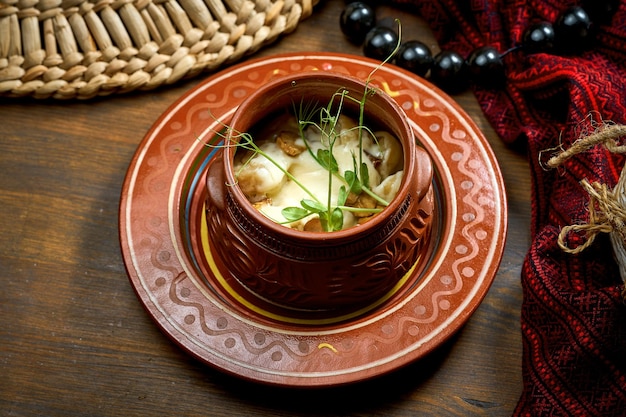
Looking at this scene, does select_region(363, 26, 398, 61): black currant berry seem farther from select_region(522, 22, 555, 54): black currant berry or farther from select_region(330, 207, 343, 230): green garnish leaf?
select_region(330, 207, 343, 230): green garnish leaf

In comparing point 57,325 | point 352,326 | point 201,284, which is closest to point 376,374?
point 352,326

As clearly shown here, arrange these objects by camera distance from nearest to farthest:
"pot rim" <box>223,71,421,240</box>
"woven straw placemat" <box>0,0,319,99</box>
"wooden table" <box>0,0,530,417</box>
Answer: "pot rim" <box>223,71,421,240</box>, "wooden table" <box>0,0,530,417</box>, "woven straw placemat" <box>0,0,319,99</box>

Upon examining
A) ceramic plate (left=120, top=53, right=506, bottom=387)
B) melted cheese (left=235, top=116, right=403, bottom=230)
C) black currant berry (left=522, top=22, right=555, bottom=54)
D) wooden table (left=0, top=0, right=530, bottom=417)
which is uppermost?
black currant berry (left=522, top=22, right=555, bottom=54)

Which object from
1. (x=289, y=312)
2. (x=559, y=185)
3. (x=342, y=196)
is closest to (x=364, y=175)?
(x=342, y=196)

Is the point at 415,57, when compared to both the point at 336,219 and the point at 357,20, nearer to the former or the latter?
the point at 357,20

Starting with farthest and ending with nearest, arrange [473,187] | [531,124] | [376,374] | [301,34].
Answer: [301,34], [531,124], [473,187], [376,374]

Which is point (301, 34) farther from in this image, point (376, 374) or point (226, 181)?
point (376, 374)

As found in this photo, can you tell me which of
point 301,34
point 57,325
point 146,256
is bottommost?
point 57,325

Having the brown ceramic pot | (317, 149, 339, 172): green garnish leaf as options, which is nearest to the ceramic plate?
the brown ceramic pot
